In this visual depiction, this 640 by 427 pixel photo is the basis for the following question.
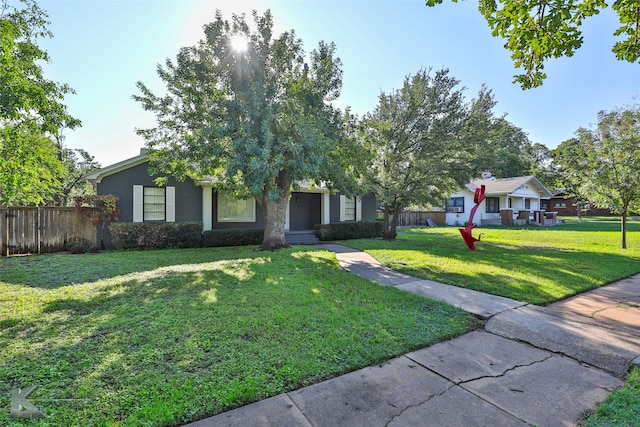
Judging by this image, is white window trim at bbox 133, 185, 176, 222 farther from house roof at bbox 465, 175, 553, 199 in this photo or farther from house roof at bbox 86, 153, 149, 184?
house roof at bbox 465, 175, 553, 199

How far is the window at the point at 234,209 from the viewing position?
42.9ft

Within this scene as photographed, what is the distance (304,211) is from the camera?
15.9 meters

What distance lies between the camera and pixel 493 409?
2285 millimetres

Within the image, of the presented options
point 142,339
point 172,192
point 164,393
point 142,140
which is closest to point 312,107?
point 142,140

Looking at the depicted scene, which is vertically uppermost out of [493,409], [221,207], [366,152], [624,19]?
[624,19]

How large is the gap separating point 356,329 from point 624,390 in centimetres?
239

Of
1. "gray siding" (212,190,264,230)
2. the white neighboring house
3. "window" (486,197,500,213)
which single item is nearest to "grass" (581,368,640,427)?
"gray siding" (212,190,264,230)

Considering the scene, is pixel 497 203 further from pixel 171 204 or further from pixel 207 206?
pixel 171 204

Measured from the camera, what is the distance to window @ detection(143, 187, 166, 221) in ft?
38.3

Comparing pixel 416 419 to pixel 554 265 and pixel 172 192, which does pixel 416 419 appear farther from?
pixel 172 192

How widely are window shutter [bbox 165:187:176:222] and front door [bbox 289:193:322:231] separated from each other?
5.53 metres

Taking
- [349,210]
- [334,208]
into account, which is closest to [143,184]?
[334,208]

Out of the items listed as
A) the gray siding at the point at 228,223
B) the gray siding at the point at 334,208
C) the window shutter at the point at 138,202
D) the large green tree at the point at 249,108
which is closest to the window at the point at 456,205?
the gray siding at the point at 334,208

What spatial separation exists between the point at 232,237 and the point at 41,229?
607 cm
